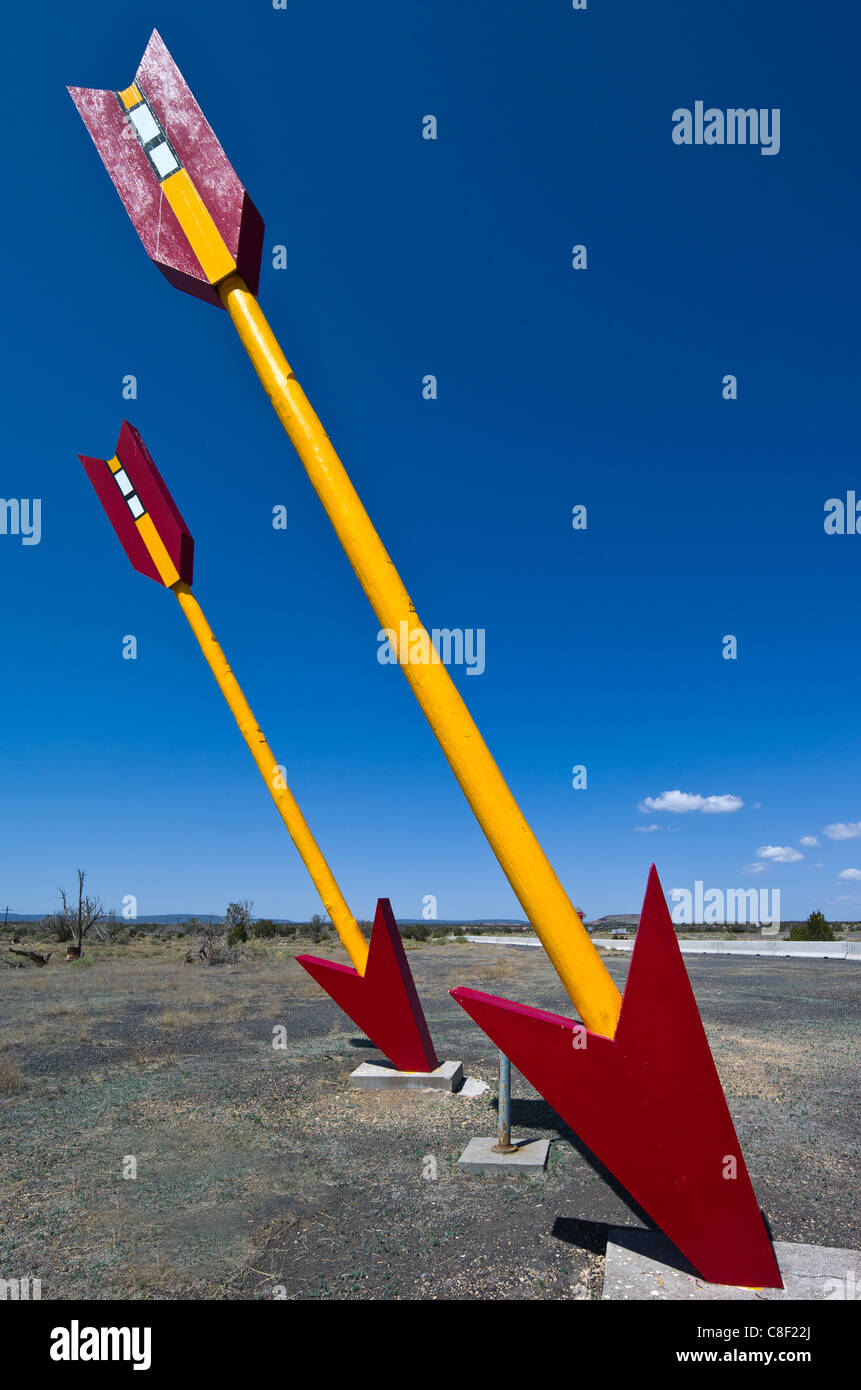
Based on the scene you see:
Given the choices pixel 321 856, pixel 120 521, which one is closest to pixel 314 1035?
pixel 321 856

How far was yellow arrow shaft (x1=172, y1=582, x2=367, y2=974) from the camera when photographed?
7.20 m

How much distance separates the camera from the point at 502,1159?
17.1 feet

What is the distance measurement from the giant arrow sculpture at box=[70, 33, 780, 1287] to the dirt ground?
0.84 metres

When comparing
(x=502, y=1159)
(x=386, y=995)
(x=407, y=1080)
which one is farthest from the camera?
(x=407, y=1080)

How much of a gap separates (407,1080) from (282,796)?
3020mm

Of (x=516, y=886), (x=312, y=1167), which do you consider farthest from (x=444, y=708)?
(x=312, y=1167)

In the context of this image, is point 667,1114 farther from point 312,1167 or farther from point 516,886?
point 312,1167

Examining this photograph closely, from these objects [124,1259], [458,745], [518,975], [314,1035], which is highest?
[458,745]

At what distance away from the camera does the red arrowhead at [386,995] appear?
22.4 feet

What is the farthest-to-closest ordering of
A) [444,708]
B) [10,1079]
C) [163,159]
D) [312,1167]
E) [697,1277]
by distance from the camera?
[10,1079]
[312,1167]
[163,159]
[444,708]
[697,1277]

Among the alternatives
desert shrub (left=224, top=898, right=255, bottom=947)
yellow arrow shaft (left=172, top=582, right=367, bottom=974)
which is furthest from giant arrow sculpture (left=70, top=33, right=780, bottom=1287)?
desert shrub (left=224, top=898, right=255, bottom=947)
